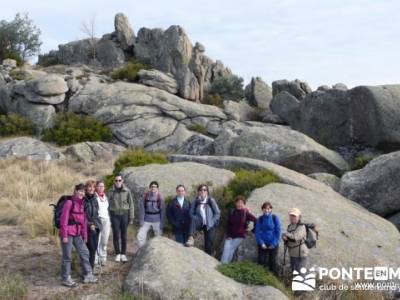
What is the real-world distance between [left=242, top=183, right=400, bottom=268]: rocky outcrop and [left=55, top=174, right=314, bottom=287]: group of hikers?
2.07ft

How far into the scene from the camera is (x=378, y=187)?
16422 millimetres

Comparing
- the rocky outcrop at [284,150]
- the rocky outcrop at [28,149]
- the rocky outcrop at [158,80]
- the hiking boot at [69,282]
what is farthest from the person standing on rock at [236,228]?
the rocky outcrop at [158,80]

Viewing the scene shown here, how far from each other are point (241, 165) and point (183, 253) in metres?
7.04

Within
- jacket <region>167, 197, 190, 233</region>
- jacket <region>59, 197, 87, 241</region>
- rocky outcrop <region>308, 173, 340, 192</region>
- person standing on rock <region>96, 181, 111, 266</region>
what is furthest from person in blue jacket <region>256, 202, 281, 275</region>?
rocky outcrop <region>308, 173, 340, 192</region>

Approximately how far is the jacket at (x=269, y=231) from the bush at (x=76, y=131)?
2085 cm

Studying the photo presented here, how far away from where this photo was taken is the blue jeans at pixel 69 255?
10.4 m

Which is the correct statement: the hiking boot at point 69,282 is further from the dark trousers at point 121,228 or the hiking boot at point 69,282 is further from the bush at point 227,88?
the bush at point 227,88

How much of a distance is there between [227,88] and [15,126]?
53.8ft

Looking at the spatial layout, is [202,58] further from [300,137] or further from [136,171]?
[136,171]

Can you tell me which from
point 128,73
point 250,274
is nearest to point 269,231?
point 250,274

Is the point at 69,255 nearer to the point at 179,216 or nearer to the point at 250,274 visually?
the point at 179,216

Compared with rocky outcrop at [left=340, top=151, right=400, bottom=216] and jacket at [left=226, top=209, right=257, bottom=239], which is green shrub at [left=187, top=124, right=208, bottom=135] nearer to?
rocky outcrop at [left=340, top=151, right=400, bottom=216]

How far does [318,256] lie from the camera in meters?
11.7

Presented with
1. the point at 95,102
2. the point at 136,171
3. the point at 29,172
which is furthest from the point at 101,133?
the point at 136,171
